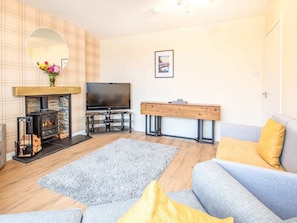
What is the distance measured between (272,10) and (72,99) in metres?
3.96

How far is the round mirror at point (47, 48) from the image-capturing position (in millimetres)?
3229

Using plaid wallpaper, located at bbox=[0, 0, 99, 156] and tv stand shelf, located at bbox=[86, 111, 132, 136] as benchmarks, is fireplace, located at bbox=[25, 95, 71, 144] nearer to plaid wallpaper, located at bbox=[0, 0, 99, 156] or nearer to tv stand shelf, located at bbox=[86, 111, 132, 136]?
plaid wallpaper, located at bbox=[0, 0, 99, 156]

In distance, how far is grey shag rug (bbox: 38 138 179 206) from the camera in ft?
6.37

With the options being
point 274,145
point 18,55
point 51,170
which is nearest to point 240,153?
point 274,145

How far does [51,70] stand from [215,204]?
11.6 feet

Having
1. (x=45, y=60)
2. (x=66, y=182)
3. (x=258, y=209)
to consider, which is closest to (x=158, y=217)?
(x=258, y=209)

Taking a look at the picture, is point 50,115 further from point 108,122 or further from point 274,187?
point 274,187

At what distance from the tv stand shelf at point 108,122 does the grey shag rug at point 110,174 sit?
1.26 meters

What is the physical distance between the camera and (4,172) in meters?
2.43

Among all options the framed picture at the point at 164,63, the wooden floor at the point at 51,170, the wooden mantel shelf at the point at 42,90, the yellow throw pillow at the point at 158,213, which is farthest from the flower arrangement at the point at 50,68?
the yellow throw pillow at the point at 158,213

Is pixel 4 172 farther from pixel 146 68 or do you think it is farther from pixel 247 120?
pixel 247 120

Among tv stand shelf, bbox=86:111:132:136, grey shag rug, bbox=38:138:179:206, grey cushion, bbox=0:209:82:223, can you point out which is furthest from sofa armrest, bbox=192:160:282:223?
tv stand shelf, bbox=86:111:132:136

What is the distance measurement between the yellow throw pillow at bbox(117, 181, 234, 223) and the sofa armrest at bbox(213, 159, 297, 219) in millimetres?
647

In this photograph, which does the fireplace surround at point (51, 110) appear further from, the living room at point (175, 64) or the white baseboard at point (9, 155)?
the living room at point (175, 64)
